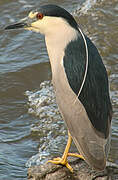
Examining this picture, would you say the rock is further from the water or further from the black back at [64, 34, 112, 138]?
the water

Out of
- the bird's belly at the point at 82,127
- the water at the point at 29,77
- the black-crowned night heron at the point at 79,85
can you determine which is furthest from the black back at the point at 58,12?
the water at the point at 29,77

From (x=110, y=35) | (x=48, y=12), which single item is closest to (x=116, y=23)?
(x=110, y=35)

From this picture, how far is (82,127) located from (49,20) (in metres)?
0.90

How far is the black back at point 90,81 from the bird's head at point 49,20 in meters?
0.17

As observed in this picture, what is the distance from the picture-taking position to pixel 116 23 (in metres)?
7.57

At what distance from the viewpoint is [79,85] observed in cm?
391

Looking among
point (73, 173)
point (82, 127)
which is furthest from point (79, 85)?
point (73, 173)

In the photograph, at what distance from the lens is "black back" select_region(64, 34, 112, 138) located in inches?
154

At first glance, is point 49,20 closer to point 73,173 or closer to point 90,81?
point 90,81

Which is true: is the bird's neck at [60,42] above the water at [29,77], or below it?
above

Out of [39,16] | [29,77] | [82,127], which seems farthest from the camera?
[29,77]

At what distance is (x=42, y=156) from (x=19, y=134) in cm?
60

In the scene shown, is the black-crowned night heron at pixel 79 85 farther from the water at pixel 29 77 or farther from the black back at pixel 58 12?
the water at pixel 29 77

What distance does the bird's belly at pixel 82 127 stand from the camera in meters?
3.98
